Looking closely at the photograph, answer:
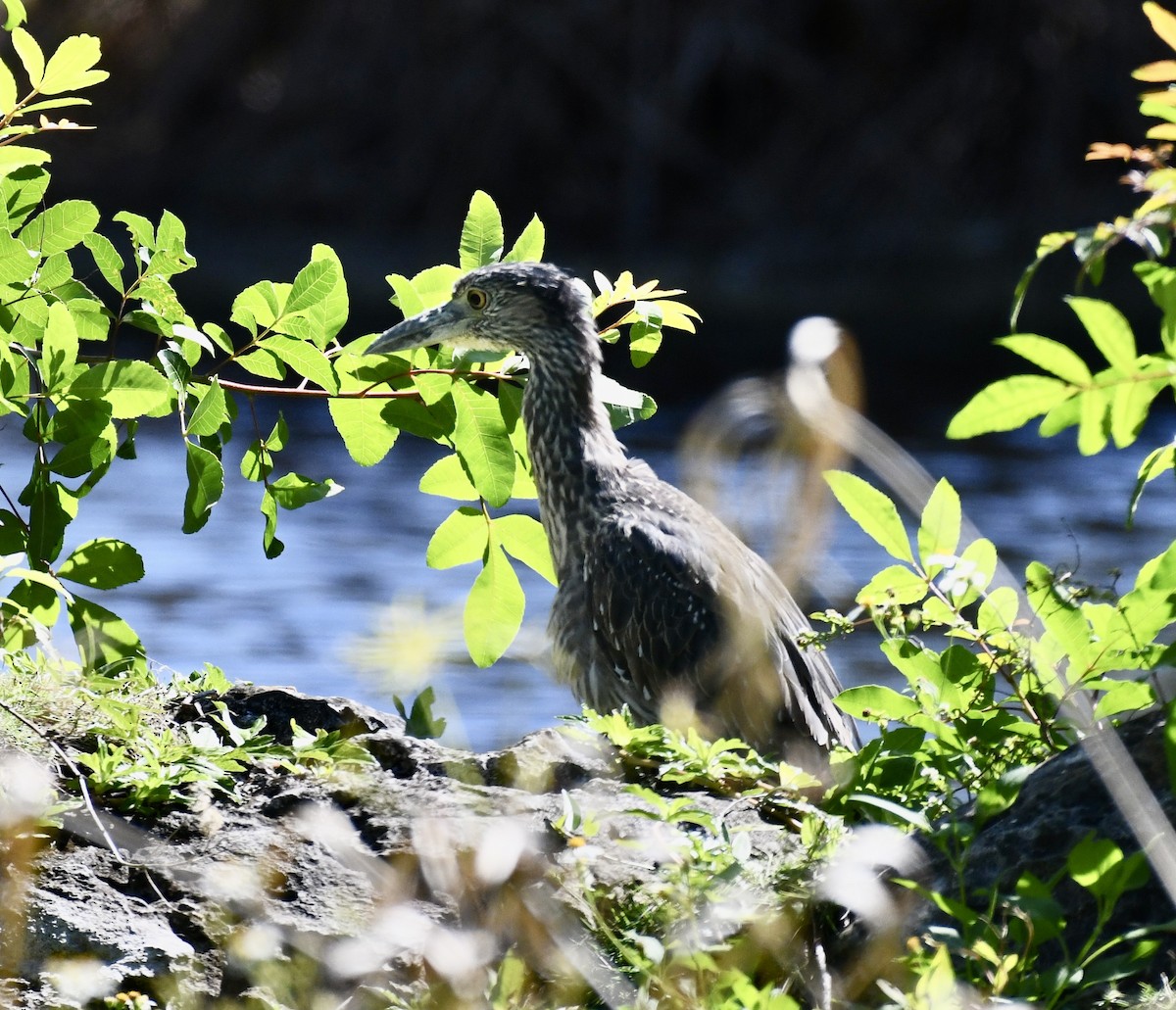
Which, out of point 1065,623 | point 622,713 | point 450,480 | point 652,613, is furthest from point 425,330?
point 1065,623

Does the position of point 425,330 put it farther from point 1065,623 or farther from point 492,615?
point 1065,623

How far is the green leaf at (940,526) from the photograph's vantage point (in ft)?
9.45

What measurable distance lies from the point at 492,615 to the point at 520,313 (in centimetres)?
174

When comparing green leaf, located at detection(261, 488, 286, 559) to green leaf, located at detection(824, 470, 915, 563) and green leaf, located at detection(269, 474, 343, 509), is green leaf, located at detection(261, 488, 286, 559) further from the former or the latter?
green leaf, located at detection(824, 470, 915, 563)

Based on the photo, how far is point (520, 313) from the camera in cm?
521

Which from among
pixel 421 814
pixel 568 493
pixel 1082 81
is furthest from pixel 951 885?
pixel 1082 81

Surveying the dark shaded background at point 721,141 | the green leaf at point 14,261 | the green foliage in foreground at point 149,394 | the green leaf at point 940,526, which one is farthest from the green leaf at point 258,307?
the dark shaded background at point 721,141

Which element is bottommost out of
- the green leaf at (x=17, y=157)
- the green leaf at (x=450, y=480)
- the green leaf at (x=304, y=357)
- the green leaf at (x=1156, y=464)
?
the green leaf at (x=1156, y=464)

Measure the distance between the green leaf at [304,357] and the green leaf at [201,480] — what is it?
0.25 meters

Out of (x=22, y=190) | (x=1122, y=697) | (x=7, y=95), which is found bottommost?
(x=1122, y=697)

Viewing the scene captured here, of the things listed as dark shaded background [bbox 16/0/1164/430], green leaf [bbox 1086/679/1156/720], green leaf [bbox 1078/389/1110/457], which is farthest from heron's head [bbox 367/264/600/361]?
dark shaded background [bbox 16/0/1164/430]

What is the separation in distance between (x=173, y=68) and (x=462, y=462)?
989 inches

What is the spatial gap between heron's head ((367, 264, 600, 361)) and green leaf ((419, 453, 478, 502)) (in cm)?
85

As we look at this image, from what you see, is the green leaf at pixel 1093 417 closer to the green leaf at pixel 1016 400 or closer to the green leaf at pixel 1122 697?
the green leaf at pixel 1016 400
